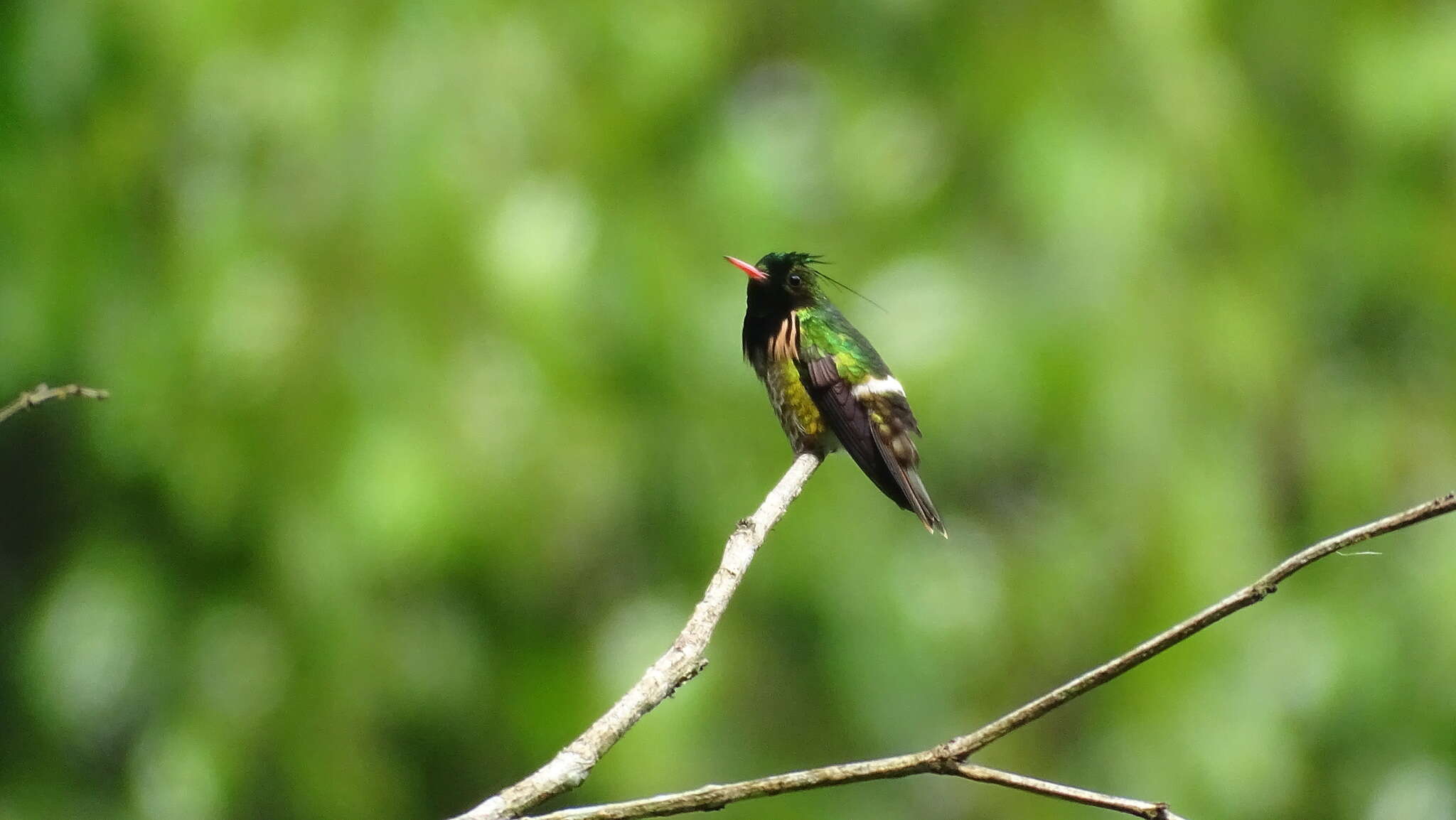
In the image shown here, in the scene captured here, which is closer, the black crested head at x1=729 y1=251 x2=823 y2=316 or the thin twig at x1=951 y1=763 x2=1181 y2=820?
the thin twig at x1=951 y1=763 x2=1181 y2=820

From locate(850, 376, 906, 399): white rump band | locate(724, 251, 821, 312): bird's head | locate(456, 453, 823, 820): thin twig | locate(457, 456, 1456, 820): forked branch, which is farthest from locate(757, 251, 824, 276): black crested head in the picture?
locate(457, 456, 1456, 820): forked branch

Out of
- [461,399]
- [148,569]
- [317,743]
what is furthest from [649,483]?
[148,569]

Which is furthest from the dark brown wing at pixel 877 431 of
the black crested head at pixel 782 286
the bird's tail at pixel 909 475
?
the black crested head at pixel 782 286

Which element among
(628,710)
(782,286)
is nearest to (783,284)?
(782,286)

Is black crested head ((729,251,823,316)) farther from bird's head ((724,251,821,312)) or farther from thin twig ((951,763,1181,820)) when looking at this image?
thin twig ((951,763,1181,820))

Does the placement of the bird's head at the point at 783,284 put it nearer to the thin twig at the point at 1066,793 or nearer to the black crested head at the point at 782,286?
the black crested head at the point at 782,286

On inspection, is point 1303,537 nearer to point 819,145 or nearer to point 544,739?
point 819,145
